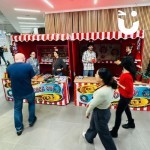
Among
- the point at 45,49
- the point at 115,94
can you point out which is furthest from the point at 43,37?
the point at 115,94

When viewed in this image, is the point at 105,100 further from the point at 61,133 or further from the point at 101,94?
the point at 61,133

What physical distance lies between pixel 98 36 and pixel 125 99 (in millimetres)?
2272

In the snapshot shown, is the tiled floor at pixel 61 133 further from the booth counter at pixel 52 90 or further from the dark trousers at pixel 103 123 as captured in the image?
the dark trousers at pixel 103 123

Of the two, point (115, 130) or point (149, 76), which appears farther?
point (149, 76)

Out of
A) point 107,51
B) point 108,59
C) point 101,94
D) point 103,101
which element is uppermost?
point 107,51

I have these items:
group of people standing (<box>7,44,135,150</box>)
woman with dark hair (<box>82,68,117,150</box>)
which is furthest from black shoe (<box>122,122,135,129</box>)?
woman with dark hair (<box>82,68,117,150</box>)

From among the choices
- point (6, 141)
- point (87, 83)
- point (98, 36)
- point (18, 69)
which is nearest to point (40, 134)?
point (6, 141)

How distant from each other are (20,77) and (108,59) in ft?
11.7

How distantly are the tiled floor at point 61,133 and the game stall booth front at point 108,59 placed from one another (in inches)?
10.9

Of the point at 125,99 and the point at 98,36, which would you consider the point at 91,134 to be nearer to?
the point at 125,99

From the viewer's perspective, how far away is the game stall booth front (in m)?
3.91

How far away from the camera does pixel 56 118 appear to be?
375 cm

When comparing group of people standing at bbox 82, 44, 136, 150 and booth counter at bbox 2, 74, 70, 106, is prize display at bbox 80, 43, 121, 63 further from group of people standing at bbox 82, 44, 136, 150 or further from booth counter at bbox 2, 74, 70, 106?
group of people standing at bbox 82, 44, 136, 150

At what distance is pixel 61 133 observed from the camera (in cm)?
318
